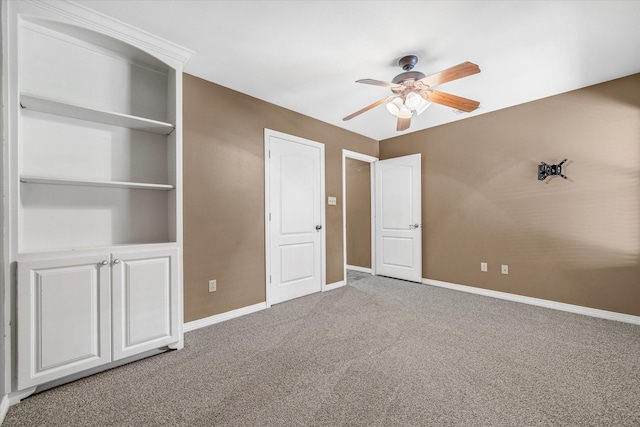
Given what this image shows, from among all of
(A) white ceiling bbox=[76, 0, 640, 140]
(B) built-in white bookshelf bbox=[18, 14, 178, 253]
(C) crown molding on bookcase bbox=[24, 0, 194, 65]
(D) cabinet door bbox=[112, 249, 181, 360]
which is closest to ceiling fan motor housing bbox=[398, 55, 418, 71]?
(A) white ceiling bbox=[76, 0, 640, 140]

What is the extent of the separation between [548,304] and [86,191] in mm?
4942

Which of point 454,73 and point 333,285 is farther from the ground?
point 454,73

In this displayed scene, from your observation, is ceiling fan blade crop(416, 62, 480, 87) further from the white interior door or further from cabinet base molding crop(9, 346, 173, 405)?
cabinet base molding crop(9, 346, 173, 405)

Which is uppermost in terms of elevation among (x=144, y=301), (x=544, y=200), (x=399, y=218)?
(x=544, y=200)

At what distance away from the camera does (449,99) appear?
246cm

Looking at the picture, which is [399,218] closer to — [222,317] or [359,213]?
[359,213]

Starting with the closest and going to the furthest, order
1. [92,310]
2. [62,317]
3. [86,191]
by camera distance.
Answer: [62,317]
[92,310]
[86,191]

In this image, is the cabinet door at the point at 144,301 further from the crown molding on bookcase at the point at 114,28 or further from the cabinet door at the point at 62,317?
the crown molding on bookcase at the point at 114,28

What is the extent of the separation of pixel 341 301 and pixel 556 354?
2.13m

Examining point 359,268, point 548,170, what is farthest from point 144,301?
point 548,170

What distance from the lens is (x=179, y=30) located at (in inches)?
83.6

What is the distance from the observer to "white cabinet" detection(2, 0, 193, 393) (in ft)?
5.57

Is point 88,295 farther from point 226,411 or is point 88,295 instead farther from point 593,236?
point 593,236

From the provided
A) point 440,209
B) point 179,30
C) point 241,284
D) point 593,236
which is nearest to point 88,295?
point 241,284
